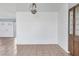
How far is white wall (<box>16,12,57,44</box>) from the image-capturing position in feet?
31.6

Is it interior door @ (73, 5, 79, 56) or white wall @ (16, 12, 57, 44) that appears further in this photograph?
white wall @ (16, 12, 57, 44)

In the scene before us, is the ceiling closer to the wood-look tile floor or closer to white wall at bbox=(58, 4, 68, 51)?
white wall at bbox=(58, 4, 68, 51)

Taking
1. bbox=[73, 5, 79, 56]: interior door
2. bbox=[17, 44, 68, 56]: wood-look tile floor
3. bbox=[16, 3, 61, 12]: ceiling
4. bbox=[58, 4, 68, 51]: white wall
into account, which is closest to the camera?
bbox=[73, 5, 79, 56]: interior door

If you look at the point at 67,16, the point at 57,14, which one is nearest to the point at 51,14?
the point at 57,14

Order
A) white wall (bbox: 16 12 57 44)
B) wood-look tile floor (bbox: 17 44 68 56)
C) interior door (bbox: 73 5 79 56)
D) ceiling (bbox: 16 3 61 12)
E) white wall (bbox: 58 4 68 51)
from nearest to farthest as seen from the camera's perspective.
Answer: interior door (bbox: 73 5 79 56)
wood-look tile floor (bbox: 17 44 68 56)
white wall (bbox: 58 4 68 51)
ceiling (bbox: 16 3 61 12)
white wall (bbox: 16 12 57 44)

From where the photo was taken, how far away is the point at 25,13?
9.60m

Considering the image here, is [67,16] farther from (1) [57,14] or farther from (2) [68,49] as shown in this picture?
(1) [57,14]

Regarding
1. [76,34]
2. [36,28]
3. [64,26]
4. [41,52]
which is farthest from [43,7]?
[76,34]

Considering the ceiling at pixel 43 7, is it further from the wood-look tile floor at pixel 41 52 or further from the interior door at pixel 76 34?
the interior door at pixel 76 34

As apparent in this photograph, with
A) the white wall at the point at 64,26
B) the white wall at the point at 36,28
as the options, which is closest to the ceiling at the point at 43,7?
the white wall at the point at 36,28

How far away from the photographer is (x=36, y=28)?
385 inches

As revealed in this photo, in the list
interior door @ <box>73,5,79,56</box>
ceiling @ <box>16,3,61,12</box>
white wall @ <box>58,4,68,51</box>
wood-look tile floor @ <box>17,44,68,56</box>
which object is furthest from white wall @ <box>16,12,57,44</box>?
interior door @ <box>73,5,79,56</box>

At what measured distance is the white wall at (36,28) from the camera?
31.6 ft

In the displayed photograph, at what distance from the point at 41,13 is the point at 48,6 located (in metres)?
1.09
